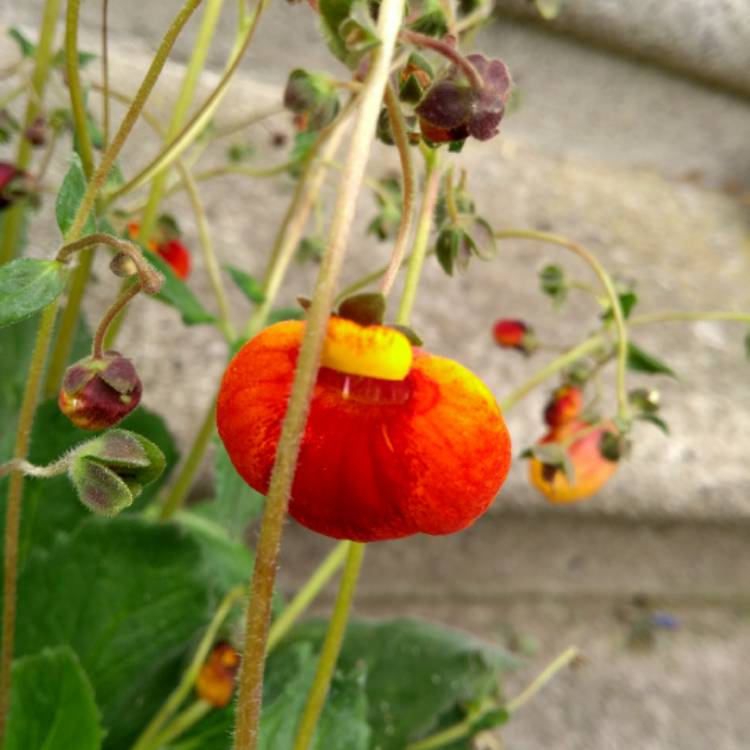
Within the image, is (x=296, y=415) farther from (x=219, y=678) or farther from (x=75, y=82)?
(x=219, y=678)

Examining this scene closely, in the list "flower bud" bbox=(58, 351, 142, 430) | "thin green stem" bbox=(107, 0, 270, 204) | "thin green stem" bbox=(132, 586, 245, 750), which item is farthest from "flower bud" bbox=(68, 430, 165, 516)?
"thin green stem" bbox=(132, 586, 245, 750)

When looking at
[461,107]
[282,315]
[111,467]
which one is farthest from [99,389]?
[282,315]

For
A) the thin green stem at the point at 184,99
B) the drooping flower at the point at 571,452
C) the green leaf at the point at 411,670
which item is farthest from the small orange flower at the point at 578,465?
the thin green stem at the point at 184,99

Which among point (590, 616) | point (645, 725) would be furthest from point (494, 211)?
point (645, 725)

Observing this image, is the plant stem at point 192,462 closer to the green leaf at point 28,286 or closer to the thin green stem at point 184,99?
the thin green stem at point 184,99

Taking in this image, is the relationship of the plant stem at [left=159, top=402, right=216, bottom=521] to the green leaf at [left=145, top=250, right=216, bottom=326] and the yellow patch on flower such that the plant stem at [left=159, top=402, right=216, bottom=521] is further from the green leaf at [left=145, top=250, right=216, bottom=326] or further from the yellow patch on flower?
the yellow patch on flower

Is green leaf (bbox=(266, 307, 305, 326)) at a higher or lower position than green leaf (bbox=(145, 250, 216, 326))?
higher
